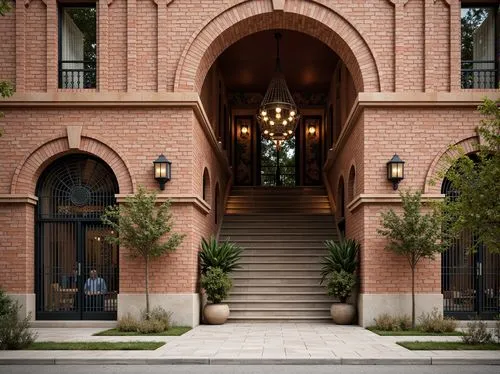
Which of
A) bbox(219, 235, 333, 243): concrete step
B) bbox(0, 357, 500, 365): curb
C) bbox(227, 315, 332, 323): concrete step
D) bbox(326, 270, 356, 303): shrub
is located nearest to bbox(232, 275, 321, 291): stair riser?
bbox(227, 315, 332, 323): concrete step

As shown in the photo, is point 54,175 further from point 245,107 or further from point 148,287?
point 245,107

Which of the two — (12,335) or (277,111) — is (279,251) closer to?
(277,111)

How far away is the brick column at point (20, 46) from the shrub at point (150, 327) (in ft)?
21.0

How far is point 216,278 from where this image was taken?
48.4ft

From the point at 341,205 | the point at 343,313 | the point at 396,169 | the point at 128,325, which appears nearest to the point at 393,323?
the point at 343,313

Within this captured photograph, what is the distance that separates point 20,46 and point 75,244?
4.98 metres

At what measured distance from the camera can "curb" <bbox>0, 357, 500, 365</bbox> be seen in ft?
30.8

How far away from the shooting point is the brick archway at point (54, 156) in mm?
14523

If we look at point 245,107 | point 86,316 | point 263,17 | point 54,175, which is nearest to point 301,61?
point 245,107

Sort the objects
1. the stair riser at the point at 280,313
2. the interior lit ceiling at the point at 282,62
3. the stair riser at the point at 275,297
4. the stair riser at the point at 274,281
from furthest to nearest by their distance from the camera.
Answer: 1. the interior lit ceiling at the point at 282,62
2. the stair riser at the point at 274,281
3. the stair riser at the point at 275,297
4. the stair riser at the point at 280,313

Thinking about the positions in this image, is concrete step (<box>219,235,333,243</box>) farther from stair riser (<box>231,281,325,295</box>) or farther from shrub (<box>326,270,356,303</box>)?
shrub (<box>326,270,356,303</box>)

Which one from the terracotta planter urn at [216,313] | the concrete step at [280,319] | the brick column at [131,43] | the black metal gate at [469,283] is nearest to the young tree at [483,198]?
the black metal gate at [469,283]

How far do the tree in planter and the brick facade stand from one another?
68 centimetres

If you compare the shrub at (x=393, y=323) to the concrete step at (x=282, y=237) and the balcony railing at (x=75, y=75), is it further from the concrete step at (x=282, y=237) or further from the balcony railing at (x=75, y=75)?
the balcony railing at (x=75, y=75)
